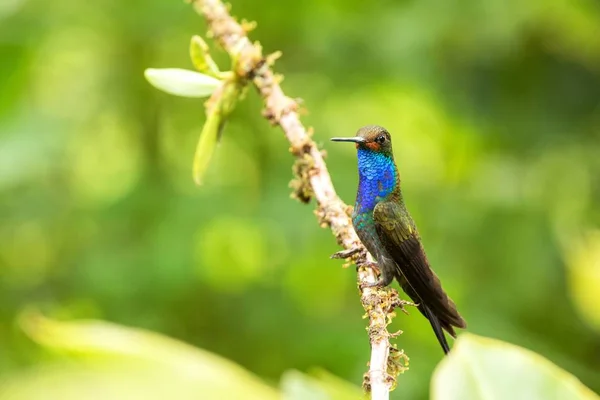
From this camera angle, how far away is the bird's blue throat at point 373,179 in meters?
1.16

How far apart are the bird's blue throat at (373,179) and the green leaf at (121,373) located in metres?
0.56

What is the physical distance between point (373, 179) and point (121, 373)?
70 cm

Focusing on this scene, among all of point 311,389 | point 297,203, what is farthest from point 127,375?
point 297,203

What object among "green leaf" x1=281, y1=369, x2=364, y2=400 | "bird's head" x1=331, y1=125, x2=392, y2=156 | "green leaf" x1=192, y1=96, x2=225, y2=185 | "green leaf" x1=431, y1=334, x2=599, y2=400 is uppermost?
"bird's head" x1=331, y1=125, x2=392, y2=156

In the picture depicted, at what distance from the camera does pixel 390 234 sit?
111 cm

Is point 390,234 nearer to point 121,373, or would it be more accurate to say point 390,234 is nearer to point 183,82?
point 183,82

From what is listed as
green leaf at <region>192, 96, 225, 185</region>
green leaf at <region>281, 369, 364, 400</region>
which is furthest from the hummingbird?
green leaf at <region>281, 369, 364, 400</region>

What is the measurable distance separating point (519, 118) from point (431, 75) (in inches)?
18.6

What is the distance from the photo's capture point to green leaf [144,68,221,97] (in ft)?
3.20

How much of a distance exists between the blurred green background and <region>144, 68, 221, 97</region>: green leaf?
1913mm

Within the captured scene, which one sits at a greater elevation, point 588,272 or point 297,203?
point 297,203

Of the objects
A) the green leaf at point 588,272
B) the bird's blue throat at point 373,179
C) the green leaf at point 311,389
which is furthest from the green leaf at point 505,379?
the green leaf at point 588,272

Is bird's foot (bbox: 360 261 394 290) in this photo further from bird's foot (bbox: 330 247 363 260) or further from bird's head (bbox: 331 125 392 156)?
bird's head (bbox: 331 125 392 156)

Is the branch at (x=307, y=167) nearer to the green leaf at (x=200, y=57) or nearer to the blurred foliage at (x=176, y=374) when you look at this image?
the green leaf at (x=200, y=57)
